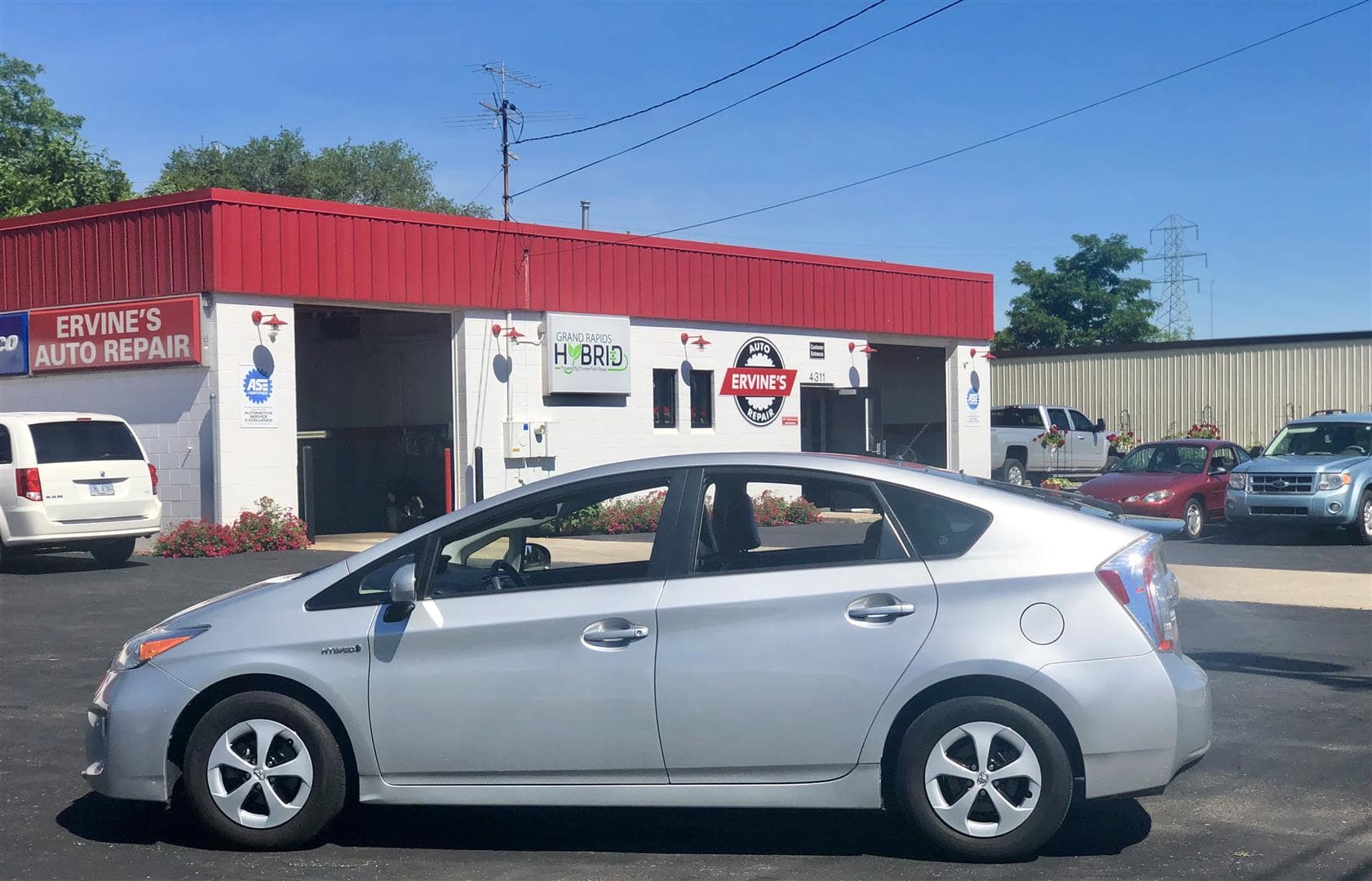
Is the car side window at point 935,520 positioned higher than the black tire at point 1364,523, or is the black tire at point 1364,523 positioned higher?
the car side window at point 935,520

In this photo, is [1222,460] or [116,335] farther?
[1222,460]

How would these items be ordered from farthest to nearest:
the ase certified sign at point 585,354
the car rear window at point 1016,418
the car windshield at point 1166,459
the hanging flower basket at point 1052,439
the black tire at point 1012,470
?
the car rear window at point 1016,418 → the black tire at point 1012,470 → the hanging flower basket at point 1052,439 → the ase certified sign at point 585,354 → the car windshield at point 1166,459

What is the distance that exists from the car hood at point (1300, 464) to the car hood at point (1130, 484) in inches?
37.0

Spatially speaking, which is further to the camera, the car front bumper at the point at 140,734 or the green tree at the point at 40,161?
the green tree at the point at 40,161

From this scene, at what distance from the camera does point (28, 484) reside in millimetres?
15422

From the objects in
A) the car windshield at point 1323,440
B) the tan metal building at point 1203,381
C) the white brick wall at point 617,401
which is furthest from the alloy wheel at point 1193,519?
the tan metal building at point 1203,381

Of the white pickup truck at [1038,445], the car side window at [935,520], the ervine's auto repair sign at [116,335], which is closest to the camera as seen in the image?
the car side window at [935,520]

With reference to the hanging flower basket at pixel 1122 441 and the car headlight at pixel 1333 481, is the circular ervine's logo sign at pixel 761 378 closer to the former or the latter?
the car headlight at pixel 1333 481

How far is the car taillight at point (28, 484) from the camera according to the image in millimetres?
15398

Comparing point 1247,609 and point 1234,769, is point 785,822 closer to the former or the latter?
point 1234,769

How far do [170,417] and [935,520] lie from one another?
16626mm

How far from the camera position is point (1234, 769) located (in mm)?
6621

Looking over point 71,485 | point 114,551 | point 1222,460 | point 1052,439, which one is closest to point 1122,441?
point 1052,439

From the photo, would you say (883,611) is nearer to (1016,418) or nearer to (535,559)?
(535,559)
